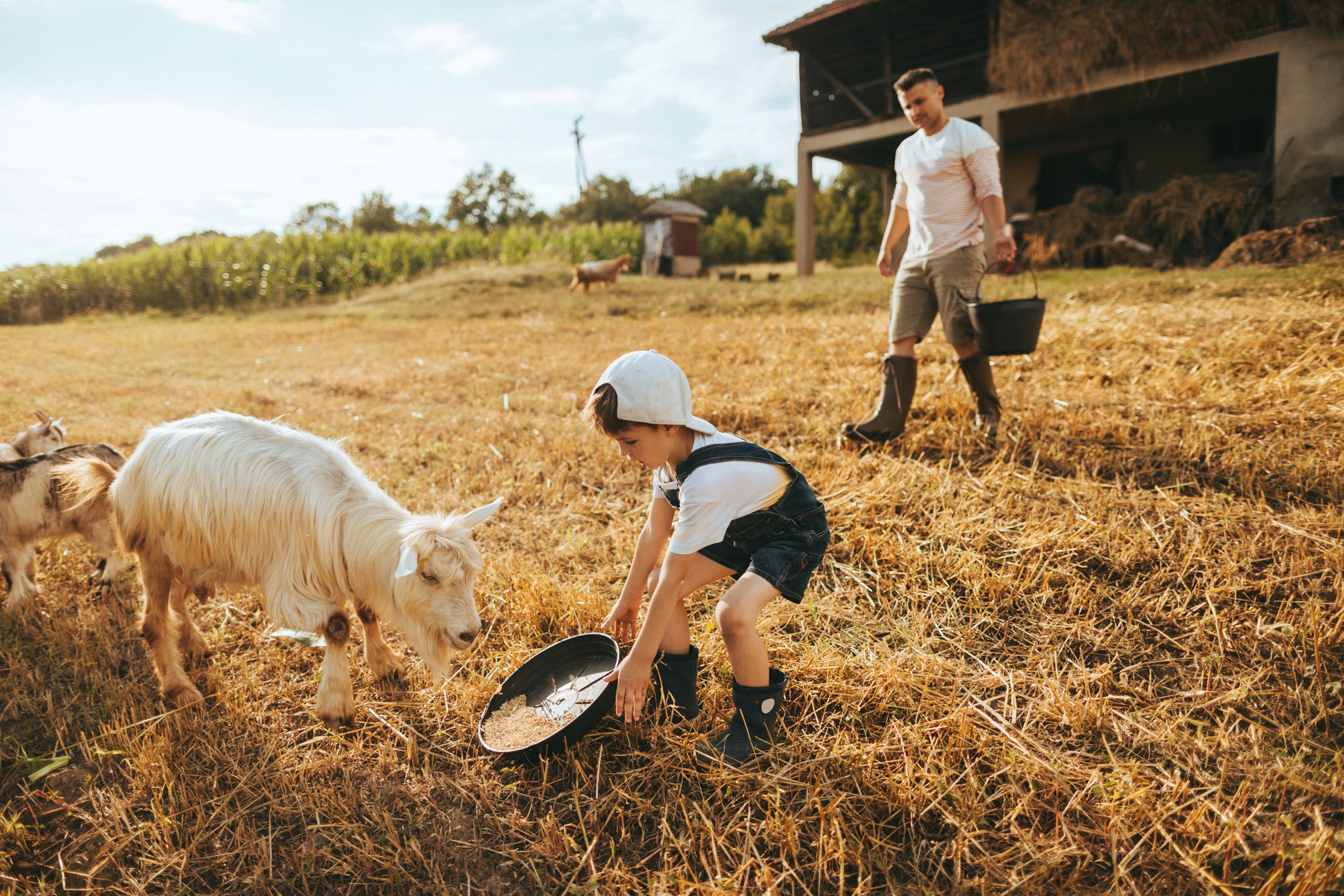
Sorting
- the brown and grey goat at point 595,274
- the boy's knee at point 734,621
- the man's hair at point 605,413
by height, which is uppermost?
the brown and grey goat at point 595,274

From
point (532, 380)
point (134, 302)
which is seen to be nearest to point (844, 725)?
point (532, 380)

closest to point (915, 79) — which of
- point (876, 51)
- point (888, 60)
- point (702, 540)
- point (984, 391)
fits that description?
point (984, 391)

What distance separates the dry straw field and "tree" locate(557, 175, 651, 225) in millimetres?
49204

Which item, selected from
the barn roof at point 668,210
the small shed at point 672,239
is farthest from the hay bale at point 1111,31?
the barn roof at point 668,210

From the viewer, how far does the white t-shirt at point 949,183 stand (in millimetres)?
4812

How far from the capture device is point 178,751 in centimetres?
277

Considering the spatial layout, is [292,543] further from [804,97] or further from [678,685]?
[804,97]

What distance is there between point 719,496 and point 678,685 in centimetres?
87

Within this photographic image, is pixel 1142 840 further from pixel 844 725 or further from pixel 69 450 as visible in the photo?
pixel 69 450

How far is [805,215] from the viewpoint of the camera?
17.4 metres

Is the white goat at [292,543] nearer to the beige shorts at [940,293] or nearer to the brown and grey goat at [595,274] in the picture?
the beige shorts at [940,293]

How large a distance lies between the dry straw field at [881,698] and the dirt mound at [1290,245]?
461cm

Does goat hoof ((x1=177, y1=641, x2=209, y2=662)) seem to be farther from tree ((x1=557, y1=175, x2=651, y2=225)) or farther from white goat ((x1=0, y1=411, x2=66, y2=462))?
tree ((x1=557, y1=175, x2=651, y2=225))

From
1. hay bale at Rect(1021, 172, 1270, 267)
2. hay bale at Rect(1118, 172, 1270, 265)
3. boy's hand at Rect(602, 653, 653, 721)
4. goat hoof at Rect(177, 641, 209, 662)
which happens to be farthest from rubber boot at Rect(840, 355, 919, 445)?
hay bale at Rect(1118, 172, 1270, 265)
